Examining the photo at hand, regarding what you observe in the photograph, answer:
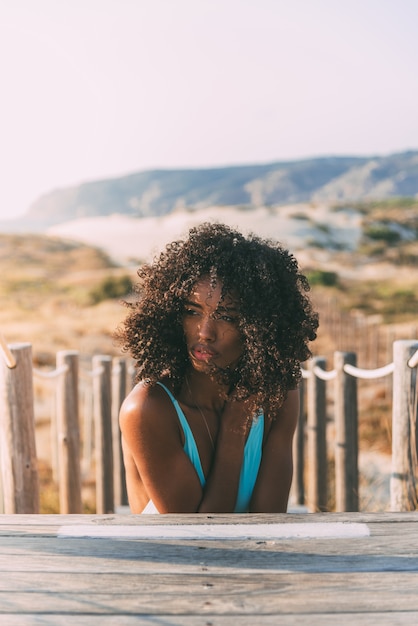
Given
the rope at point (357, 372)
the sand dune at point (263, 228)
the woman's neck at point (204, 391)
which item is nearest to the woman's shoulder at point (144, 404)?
the woman's neck at point (204, 391)

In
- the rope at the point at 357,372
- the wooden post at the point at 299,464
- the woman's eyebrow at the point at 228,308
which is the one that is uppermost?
the woman's eyebrow at the point at 228,308

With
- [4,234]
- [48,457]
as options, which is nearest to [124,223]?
[4,234]

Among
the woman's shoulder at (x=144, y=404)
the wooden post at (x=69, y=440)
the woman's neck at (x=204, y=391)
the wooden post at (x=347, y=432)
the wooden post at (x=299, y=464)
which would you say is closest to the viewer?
the woman's shoulder at (x=144, y=404)

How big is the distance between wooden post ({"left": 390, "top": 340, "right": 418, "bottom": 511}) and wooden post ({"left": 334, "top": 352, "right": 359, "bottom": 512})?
2.86ft

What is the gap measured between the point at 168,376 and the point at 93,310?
73.2 feet

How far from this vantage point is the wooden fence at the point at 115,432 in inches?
105

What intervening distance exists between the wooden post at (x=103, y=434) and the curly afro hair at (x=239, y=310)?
2.34 meters

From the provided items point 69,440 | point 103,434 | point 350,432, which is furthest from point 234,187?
point 350,432

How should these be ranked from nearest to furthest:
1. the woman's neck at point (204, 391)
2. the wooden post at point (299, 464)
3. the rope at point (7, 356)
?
the woman's neck at point (204, 391) → the rope at point (7, 356) → the wooden post at point (299, 464)

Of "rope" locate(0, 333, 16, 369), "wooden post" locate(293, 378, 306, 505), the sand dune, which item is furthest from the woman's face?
the sand dune

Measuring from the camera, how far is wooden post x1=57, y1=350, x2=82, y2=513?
3.93 metres

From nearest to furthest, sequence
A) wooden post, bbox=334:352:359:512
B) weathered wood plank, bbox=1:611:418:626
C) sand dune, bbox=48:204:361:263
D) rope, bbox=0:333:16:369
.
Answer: weathered wood plank, bbox=1:611:418:626
rope, bbox=0:333:16:369
wooden post, bbox=334:352:359:512
sand dune, bbox=48:204:361:263

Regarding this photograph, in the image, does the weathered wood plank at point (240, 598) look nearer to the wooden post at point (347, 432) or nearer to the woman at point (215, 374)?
the woman at point (215, 374)

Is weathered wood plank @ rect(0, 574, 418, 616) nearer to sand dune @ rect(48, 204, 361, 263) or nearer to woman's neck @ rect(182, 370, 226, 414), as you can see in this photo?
woman's neck @ rect(182, 370, 226, 414)
